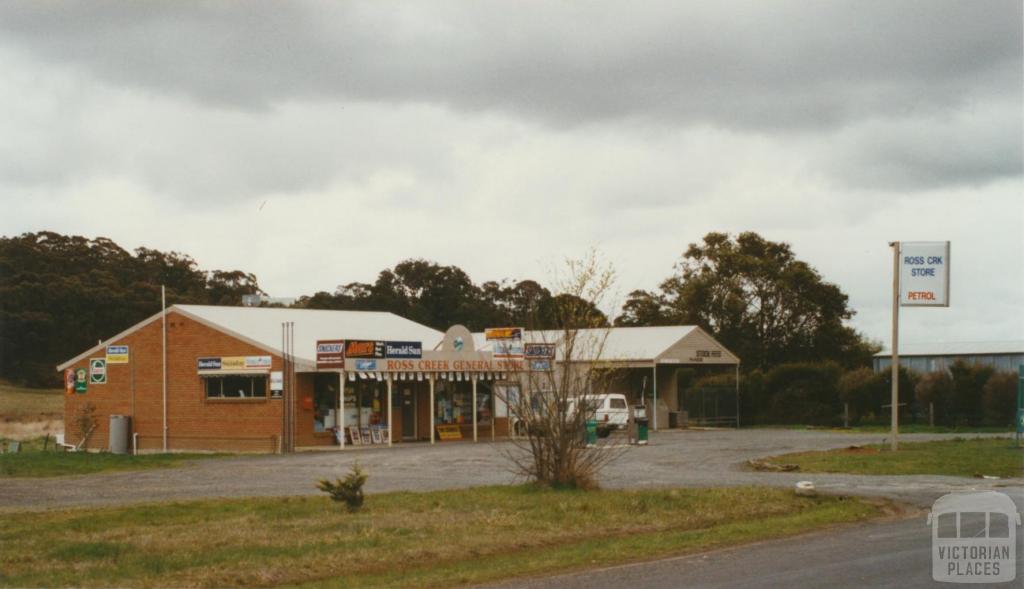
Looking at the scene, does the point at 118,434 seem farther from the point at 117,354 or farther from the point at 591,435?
the point at 591,435

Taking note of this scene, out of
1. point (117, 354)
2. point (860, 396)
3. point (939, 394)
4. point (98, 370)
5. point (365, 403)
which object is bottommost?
point (860, 396)

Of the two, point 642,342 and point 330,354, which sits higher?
point 642,342

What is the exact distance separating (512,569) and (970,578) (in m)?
5.15

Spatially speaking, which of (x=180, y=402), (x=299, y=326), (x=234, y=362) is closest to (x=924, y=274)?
(x=234, y=362)

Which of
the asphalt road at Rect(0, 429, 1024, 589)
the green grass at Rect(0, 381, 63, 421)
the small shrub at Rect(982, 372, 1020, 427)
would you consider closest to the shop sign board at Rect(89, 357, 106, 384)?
the asphalt road at Rect(0, 429, 1024, 589)

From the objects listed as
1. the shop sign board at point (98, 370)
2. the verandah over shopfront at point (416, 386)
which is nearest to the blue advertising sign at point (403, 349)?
the verandah over shopfront at point (416, 386)

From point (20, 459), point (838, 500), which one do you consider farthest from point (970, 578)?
point (20, 459)

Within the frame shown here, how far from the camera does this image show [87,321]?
3167 inches

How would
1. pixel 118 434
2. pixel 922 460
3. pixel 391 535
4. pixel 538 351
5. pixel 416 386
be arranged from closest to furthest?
pixel 391 535 → pixel 538 351 → pixel 922 460 → pixel 118 434 → pixel 416 386

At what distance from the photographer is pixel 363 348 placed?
43281 millimetres

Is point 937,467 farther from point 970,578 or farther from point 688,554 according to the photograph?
point 970,578

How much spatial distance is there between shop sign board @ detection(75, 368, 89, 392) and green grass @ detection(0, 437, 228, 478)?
37.3 feet

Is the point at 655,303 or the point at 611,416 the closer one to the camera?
the point at 611,416

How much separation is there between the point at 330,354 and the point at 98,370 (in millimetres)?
12868
